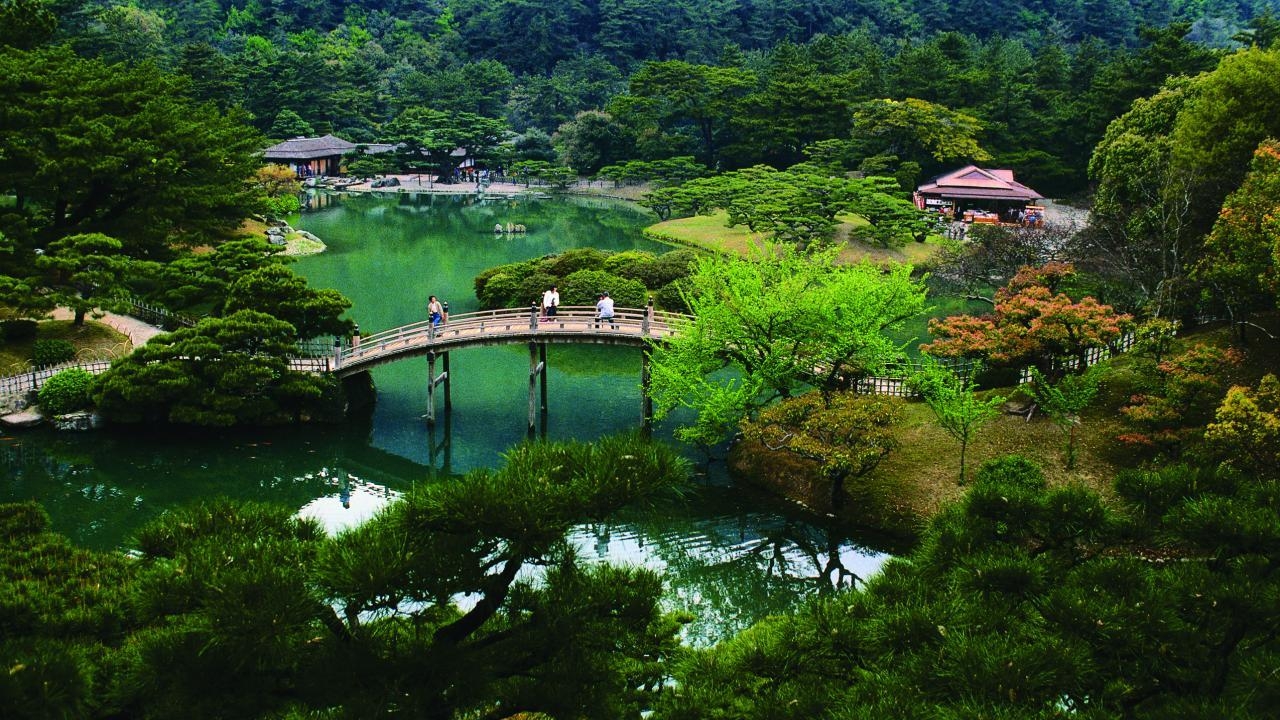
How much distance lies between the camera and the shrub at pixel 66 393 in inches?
944

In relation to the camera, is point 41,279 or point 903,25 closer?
point 41,279

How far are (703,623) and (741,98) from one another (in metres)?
50.6

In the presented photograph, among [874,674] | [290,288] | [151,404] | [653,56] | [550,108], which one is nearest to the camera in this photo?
[874,674]

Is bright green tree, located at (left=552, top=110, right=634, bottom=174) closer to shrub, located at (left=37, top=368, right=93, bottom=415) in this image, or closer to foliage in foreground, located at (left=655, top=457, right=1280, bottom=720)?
shrub, located at (left=37, top=368, right=93, bottom=415)

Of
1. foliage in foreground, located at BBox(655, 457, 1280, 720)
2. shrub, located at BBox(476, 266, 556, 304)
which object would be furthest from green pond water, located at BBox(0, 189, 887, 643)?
foliage in foreground, located at BBox(655, 457, 1280, 720)

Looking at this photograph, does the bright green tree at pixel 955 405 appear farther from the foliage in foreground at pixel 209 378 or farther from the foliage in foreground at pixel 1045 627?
the foliage in foreground at pixel 209 378

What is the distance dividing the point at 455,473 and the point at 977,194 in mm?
35334

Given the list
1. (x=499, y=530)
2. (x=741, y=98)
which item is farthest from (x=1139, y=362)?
(x=741, y=98)

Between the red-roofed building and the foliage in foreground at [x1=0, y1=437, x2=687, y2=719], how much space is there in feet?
149

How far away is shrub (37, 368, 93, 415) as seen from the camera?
24.0 m

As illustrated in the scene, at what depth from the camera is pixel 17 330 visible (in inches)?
1055

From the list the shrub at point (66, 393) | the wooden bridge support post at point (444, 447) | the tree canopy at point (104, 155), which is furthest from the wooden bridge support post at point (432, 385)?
the tree canopy at point (104, 155)

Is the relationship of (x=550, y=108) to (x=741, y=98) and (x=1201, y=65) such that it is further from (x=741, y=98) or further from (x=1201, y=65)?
(x=1201, y=65)

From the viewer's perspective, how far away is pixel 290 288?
25656mm
